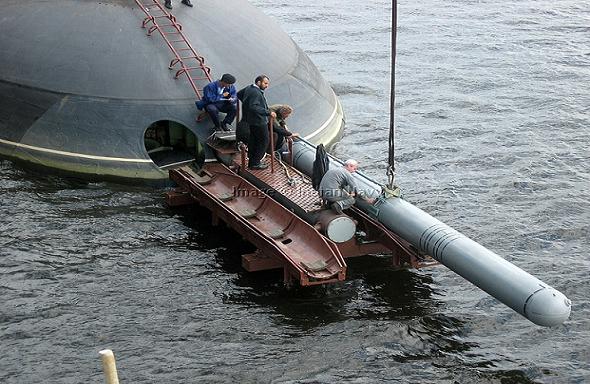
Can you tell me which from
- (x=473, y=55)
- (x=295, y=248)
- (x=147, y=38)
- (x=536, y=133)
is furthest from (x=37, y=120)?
(x=473, y=55)

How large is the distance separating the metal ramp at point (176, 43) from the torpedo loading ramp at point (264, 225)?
2614 mm

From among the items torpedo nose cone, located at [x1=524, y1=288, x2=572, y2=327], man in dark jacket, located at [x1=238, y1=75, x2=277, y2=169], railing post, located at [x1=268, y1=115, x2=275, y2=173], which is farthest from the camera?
railing post, located at [x1=268, y1=115, x2=275, y2=173]

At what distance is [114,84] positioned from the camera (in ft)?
83.0

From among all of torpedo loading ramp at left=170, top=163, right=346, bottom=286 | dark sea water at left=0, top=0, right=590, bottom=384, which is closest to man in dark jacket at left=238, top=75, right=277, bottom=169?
torpedo loading ramp at left=170, top=163, right=346, bottom=286

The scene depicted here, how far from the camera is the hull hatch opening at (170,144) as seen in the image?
25625 mm

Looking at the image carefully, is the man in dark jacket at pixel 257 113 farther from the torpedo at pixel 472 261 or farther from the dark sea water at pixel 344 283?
the torpedo at pixel 472 261

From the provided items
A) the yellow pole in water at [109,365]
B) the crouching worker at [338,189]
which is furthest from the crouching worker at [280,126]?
the yellow pole in water at [109,365]

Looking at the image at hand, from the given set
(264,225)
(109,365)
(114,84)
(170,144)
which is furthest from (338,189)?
(109,365)

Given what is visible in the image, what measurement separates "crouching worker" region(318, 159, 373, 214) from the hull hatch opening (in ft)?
18.7

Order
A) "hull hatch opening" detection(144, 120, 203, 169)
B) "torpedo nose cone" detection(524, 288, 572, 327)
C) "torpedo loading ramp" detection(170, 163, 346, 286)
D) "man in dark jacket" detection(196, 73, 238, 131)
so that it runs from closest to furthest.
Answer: "torpedo nose cone" detection(524, 288, 572, 327) < "torpedo loading ramp" detection(170, 163, 346, 286) < "man in dark jacket" detection(196, 73, 238, 131) < "hull hatch opening" detection(144, 120, 203, 169)

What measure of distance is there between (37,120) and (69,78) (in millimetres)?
1352

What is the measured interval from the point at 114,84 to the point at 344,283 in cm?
843

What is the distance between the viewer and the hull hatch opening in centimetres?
2562

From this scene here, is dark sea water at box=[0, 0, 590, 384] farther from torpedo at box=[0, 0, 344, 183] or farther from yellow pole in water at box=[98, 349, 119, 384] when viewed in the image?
yellow pole in water at box=[98, 349, 119, 384]
